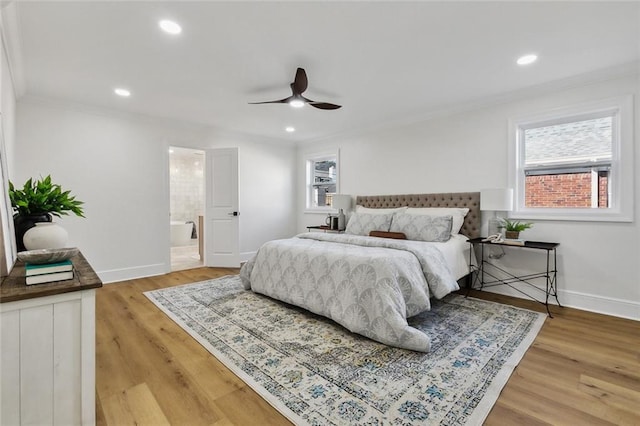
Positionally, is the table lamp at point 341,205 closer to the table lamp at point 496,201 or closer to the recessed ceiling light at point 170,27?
the table lamp at point 496,201

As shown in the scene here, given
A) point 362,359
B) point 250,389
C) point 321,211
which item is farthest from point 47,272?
point 321,211

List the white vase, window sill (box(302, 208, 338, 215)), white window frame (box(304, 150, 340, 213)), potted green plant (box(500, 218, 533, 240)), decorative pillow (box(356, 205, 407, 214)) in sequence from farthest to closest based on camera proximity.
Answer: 1. window sill (box(302, 208, 338, 215))
2. white window frame (box(304, 150, 340, 213))
3. decorative pillow (box(356, 205, 407, 214))
4. potted green plant (box(500, 218, 533, 240))
5. the white vase

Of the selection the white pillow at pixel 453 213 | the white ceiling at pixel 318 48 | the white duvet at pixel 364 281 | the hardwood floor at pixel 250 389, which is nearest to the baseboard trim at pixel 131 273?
the hardwood floor at pixel 250 389

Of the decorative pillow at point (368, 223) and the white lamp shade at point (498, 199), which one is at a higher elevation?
the white lamp shade at point (498, 199)

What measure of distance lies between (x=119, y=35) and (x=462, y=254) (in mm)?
3971

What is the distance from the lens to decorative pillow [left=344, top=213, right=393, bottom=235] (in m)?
3.97

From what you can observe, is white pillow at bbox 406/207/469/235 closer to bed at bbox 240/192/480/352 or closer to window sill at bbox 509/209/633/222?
bed at bbox 240/192/480/352

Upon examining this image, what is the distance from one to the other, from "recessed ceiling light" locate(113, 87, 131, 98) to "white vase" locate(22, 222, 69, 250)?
7.76 ft

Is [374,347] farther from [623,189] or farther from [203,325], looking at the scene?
[623,189]

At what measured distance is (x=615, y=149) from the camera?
9.65ft

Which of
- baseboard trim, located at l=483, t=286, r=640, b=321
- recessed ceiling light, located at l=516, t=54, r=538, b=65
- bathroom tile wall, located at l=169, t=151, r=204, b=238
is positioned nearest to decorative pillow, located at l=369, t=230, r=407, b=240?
baseboard trim, located at l=483, t=286, r=640, b=321

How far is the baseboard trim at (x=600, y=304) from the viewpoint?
2818 millimetres

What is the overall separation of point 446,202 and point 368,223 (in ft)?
3.65

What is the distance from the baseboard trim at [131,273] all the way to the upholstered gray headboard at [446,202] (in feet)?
11.7
